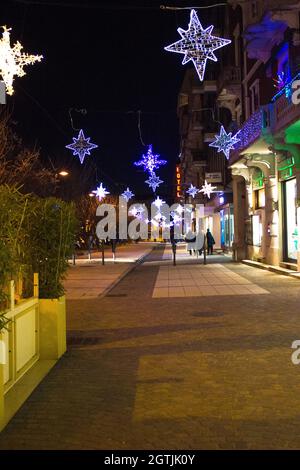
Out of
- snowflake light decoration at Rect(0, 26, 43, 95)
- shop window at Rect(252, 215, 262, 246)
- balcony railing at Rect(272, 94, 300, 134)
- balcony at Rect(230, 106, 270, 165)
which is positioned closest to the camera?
snowflake light decoration at Rect(0, 26, 43, 95)

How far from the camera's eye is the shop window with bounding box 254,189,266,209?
2458cm

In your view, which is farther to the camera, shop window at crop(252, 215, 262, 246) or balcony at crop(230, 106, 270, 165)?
shop window at crop(252, 215, 262, 246)

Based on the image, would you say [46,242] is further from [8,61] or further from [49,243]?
[8,61]

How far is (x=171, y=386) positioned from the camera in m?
6.30

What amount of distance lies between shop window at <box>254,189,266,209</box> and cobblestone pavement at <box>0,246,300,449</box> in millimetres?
13607

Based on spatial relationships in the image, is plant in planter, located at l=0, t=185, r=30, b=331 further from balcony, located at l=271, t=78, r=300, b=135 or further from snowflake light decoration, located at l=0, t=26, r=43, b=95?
balcony, located at l=271, t=78, r=300, b=135

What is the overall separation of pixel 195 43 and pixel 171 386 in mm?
11895

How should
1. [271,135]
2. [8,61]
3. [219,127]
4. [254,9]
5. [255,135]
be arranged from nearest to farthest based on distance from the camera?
[8,61]
[271,135]
[255,135]
[254,9]
[219,127]

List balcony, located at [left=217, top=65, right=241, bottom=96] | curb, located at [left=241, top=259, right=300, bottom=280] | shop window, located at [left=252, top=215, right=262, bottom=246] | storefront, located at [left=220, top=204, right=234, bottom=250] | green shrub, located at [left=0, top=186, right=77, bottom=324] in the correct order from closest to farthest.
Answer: green shrub, located at [left=0, top=186, right=77, bottom=324] < curb, located at [left=241, top=259, right=300, bottom=280] < shop window, located at [left=252, top=215, right=262, bottom=246] < balcony, located at [left=217, top=65, right=241, bottom=96] < storefront, located at [left=220, top=204, right=234, bottom=250]

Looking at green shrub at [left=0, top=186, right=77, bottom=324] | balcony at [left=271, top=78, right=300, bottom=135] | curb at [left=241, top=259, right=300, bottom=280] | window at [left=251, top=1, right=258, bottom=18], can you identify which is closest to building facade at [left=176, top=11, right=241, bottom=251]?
window at [left=251, top=1, right=258, bottom=18]

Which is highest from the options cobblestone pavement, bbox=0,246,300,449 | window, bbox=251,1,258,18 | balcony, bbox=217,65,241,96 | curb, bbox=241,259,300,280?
window, bbox=251,1,258,18

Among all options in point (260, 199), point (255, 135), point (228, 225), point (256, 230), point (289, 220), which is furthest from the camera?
point (228, 225)

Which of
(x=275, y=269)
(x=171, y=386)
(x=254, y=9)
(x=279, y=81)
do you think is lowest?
(x=171, y=386)

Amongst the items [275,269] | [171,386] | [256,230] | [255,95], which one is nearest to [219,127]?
[255,95]
